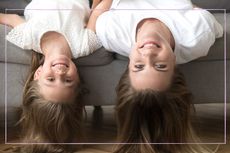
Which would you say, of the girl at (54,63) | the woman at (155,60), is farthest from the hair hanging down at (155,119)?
the girl at (54,63)

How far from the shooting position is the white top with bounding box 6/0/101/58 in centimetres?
121

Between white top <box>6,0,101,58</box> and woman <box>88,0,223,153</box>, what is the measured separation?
0.12 feet

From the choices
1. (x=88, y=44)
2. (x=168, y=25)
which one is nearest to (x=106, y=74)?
(x=88, y=44)

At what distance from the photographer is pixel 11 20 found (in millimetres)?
1220

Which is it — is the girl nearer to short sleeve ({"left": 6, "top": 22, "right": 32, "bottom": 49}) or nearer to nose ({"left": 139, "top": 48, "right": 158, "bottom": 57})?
short sleeve ({"left": 6, "top": 22, "right": 32, "bottom": 49})

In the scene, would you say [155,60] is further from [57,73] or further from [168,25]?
[57,73]

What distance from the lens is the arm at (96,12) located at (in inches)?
→ 48.1

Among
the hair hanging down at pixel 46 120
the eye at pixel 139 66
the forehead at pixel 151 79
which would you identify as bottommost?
the hair hanging down at pixel 46 120

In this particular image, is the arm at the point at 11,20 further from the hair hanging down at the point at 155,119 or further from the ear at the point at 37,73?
the hair hanging down at the point at 155,119

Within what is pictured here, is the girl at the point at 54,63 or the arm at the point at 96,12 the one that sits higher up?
the arm at the point at 96,12

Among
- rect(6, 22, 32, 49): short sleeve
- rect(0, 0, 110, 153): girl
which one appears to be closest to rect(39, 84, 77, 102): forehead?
rect(0, 0, 110, 153): girl

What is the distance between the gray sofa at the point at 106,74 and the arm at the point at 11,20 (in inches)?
0.7

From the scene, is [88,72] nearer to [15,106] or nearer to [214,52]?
[15,106]

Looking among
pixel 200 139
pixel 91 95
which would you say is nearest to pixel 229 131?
pixel 200 139
